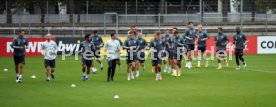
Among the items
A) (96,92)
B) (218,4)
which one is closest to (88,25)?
(218,4)

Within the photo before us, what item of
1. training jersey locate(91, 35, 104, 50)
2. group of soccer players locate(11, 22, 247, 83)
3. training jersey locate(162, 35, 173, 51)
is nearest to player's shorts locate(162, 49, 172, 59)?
group of soccer players locate(11, 22, 247, 83)

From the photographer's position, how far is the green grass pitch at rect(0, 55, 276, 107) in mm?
20922

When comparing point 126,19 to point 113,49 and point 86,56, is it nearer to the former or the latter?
point 86,56

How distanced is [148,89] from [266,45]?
26546 mm

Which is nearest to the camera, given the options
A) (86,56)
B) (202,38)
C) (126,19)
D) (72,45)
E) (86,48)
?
(86,56)

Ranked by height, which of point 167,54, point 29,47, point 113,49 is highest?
point 113,49

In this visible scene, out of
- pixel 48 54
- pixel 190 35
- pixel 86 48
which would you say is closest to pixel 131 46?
pixel 86 48

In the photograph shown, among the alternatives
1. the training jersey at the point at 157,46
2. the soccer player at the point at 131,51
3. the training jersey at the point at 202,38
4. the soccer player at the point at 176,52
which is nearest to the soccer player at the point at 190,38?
the training jersey at the point at 202,38

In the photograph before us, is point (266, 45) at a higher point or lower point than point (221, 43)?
lower

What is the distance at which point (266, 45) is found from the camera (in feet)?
163

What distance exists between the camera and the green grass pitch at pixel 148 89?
2092cm

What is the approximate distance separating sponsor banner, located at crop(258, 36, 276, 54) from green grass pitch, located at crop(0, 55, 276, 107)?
14.3m

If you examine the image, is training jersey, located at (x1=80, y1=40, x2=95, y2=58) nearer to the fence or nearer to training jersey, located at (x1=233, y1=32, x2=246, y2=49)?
training jersey, located at (x1=233, y1=32, x2=246, y2=49)

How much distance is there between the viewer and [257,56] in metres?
47.2
